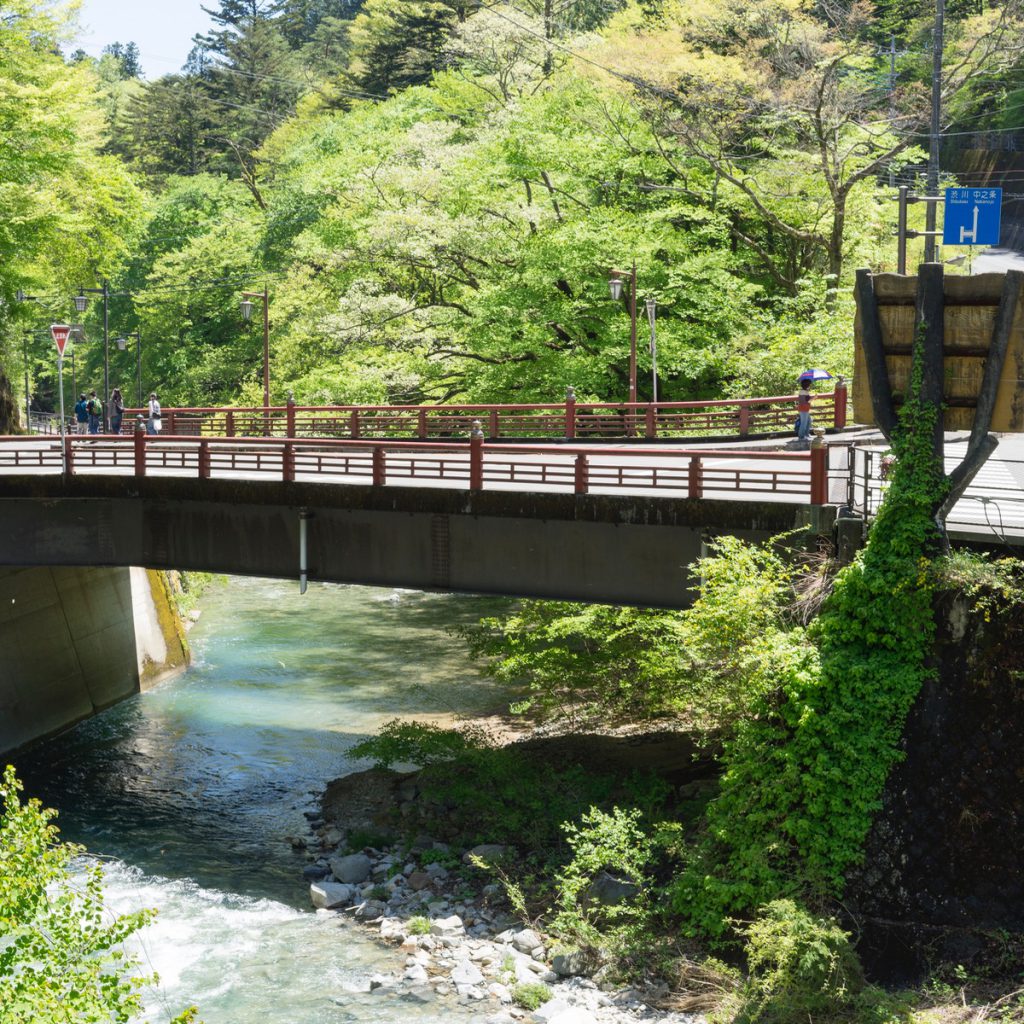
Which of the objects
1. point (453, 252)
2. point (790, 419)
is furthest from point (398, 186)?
point (790, 419)

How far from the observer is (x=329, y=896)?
1847 cm

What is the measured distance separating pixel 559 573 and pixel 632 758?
4.05m

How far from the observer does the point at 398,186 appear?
143 feet

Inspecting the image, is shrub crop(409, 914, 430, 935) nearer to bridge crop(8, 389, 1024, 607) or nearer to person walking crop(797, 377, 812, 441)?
bridge crop(8, 389, 1024, 607)

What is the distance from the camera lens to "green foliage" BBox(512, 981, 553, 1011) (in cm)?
1495

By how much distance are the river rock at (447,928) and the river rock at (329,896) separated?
1.87m

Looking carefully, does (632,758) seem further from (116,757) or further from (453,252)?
(453,252)

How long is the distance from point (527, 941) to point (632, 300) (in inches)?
858

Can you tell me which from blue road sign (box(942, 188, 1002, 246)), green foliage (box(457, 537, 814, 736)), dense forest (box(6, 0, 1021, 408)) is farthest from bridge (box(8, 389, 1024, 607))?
dense forest (box(6, 0, 1021, 408))

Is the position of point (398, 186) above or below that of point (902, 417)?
above

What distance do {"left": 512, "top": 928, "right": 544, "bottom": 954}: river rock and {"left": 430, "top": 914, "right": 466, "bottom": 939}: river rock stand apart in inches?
32.8

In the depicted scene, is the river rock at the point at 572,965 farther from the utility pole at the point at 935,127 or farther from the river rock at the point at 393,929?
the utility pole at the point at 935,127

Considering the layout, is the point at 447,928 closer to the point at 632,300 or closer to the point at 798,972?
the point at 798,972

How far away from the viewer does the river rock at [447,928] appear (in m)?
17.0
